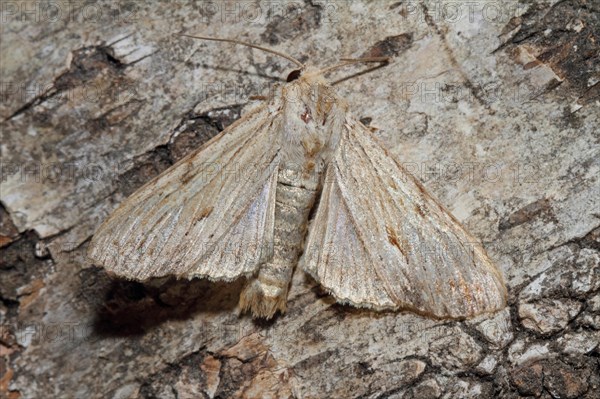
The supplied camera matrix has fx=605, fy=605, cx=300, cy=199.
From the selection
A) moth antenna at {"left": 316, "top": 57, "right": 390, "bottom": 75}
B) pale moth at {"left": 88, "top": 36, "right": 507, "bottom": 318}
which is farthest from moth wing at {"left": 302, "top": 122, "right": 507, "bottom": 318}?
moth antenna at {"left": 316, "top": 57, "right": 390, "bottom": 75}

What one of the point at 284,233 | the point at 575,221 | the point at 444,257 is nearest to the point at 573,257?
the point at 575,221

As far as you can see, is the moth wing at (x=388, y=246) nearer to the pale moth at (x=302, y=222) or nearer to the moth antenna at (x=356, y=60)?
the pale moth at (x=302, y=222)

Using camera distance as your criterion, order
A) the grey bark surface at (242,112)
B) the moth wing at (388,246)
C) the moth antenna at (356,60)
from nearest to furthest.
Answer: the grey bark surface at (242,112) < the moth wing at (388,246) < the moth antenna at (356,60)

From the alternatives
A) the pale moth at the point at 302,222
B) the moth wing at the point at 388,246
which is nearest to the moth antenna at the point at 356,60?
the pale moth at the point at 302,222

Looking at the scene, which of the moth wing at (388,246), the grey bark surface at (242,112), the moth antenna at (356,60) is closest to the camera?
the grey bark surface at (242,112)

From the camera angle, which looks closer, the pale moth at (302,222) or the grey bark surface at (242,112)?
the grey bark surface at (242,112)

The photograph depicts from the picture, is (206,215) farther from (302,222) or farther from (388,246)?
(388,246)

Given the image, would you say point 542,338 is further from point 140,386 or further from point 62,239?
point 62,239
